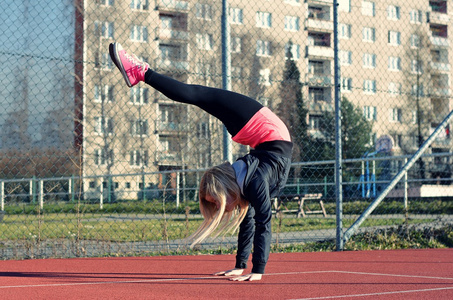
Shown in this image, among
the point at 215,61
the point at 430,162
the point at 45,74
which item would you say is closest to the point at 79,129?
the point at 215,61

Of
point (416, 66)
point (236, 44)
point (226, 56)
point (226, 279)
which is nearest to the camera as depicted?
point (226, 279)

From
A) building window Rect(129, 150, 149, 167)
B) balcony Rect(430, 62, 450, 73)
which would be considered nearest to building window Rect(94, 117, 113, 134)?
building window Rect(129, 150, 149, 167)

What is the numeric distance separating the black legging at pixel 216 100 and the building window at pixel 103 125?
7.57 metres

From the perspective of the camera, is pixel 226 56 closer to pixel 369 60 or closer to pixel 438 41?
pixel 438 41

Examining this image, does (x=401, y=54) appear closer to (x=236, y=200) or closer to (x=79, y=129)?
→ (x=79, y=129)

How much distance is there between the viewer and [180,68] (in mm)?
12227

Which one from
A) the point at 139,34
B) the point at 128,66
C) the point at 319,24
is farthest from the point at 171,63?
the point at 319,24

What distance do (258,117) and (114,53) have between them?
44.2 inches

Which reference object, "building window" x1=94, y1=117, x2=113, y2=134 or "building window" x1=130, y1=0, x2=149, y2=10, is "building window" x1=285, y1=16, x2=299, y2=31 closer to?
"building window" x1=94, y1=117, x2=113, y2=134

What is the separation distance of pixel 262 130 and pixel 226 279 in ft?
3.34

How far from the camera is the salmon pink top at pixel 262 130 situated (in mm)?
4125

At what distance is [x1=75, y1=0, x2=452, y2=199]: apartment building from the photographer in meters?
8.59

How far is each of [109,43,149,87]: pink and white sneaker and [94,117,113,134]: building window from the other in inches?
286

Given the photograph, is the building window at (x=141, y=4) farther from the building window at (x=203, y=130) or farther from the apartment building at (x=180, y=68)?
the building window at (x=203, y=130)
